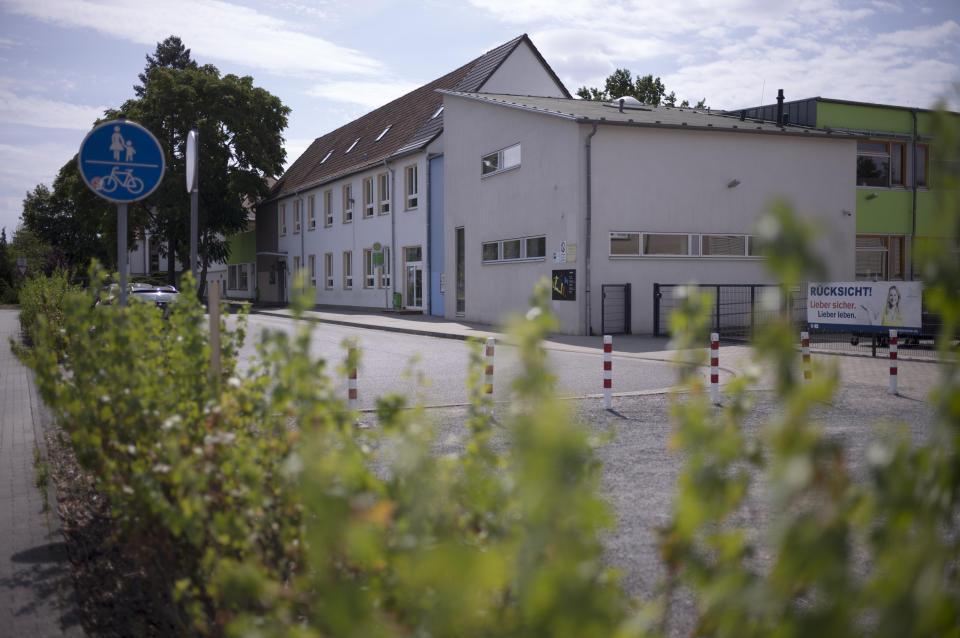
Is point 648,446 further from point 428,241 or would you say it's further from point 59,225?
point 59,225

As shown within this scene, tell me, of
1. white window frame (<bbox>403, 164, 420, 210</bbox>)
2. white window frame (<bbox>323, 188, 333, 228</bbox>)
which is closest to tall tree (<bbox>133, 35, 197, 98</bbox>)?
white window frame (<bbox>323, 188, 333, 228</bbox>)

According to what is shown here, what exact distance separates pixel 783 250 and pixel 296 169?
5196 centimetres

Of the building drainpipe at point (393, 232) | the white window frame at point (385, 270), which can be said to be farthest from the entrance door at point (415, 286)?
the white window frame at point (385, 270)

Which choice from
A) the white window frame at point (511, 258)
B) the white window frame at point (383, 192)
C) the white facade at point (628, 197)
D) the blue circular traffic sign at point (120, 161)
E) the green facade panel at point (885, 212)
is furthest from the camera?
the white window frame at point (383, 192)

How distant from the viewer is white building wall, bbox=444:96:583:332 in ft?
69.5

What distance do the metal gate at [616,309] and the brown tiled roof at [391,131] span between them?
10391 millimetres

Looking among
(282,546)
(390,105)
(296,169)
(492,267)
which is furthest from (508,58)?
(282,546)

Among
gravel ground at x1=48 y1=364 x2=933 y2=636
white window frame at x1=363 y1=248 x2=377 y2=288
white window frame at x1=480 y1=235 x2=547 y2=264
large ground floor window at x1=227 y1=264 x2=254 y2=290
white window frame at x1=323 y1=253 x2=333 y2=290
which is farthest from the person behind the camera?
large ground floor window at x1=227 y1=264 x2=254 y2=290

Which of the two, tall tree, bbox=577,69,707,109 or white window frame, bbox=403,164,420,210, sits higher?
tall tree, bbox=577,69,707,109

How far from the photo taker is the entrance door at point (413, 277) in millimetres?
31469

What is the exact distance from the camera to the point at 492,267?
25031mm

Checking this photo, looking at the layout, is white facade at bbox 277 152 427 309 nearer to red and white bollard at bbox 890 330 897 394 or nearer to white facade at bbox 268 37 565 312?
white facade at bbox 268 37 565 312

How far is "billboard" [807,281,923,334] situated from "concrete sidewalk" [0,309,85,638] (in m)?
13.2

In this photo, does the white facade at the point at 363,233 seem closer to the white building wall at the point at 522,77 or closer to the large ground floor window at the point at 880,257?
the white building wall at the point at 522,77
